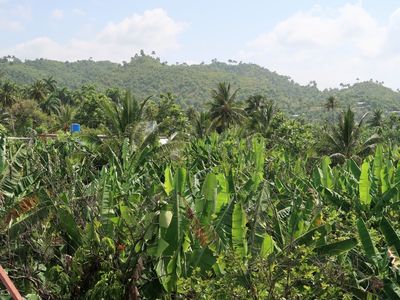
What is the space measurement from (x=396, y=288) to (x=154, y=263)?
12.3ft

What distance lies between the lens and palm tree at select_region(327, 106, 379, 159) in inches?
1032

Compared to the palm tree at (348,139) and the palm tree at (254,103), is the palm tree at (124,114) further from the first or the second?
the palm tree at (254,103)

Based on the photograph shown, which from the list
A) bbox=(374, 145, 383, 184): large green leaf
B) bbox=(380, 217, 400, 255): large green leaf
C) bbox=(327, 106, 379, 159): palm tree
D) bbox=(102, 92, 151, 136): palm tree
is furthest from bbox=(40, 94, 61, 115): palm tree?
bbox=(380, 217, 400, 255): large green leaf

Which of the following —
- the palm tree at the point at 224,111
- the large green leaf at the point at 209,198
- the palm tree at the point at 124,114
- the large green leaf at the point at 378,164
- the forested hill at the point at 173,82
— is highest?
the forested hill at the point at 173,82

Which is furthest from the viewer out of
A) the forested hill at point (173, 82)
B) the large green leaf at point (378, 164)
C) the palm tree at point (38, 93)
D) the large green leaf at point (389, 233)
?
the forested hill at point (173, 82)

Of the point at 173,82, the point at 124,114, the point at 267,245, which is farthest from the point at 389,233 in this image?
the point at 173,82

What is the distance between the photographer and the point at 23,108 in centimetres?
5553

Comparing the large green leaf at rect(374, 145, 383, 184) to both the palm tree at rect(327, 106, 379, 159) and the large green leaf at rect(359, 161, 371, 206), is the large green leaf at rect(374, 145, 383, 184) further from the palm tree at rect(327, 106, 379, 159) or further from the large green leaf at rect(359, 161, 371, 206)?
the palm tree at rect(327, 106, 379, 159)

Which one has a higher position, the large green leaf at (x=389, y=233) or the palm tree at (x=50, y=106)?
the palm tree at (x=50, y=106)

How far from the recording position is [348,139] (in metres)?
26.3

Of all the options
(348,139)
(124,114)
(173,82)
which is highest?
(173,82)

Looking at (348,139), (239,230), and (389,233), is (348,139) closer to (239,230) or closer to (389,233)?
(389,233)

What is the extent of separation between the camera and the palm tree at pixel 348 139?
2622cm

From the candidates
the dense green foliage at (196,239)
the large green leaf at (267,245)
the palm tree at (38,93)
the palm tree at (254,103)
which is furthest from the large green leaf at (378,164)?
the palm tree at (38,93)
